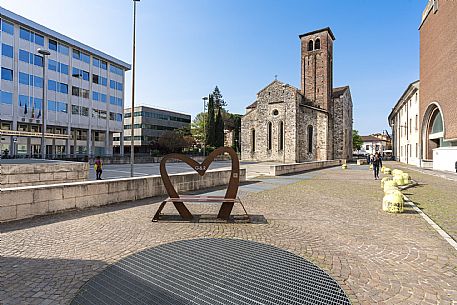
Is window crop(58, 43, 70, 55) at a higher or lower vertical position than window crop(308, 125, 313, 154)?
higher

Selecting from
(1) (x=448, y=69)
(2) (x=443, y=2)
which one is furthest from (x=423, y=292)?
(2) (x=443, y=2)

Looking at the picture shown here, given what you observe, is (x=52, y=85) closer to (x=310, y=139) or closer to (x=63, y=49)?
(x=63, y=49)

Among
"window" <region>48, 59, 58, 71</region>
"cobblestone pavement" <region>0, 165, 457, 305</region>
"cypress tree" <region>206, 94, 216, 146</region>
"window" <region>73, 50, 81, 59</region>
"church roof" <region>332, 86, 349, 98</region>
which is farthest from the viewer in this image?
"cypress tree" <region>206, 94, 216, 146</region>

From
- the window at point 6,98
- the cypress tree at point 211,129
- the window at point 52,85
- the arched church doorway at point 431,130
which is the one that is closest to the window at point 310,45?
the cypress tree at point 211,129

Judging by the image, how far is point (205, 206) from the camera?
28.6ft

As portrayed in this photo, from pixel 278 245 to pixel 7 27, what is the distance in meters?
45.9

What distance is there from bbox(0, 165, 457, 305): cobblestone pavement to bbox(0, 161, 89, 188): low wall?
7.07 m

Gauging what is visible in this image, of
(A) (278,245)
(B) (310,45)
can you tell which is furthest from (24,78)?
(B) (310,45)

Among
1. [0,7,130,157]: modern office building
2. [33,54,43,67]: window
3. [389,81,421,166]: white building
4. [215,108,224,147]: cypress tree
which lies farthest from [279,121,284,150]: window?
[33,54,43,67]: window

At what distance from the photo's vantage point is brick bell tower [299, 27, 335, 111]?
175ft

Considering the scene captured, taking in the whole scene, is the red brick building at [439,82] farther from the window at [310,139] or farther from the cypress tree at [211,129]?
the cypress tree at [211,129]

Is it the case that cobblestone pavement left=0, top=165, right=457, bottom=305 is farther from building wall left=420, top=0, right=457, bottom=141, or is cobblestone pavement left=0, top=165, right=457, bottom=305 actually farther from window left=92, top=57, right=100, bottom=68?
window left=92, top=57, right=100, bottom=68

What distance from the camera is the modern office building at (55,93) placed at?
35.0 m

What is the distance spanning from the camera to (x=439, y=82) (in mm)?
30172
